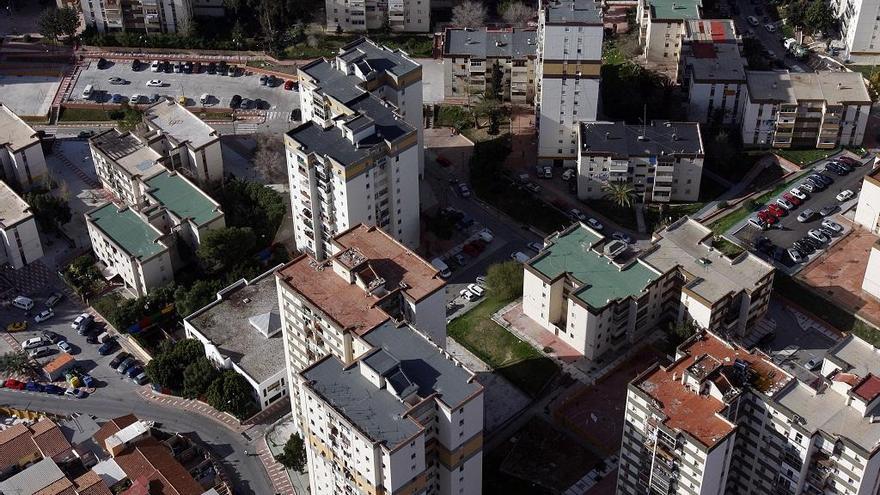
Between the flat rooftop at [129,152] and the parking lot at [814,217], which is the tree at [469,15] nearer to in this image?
the flat rooftop at [129,152]

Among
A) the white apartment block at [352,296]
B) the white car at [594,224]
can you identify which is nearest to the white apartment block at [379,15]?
the white car at [594,224]

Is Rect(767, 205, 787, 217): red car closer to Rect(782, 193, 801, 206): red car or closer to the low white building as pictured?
Rect(782, 193, 801, 206): red car

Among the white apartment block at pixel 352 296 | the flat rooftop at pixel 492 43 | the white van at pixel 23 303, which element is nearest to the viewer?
the white apartment block at pixel 352 296

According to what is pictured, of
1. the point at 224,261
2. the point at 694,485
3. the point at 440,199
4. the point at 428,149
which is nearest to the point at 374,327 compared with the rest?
the point at 694,485

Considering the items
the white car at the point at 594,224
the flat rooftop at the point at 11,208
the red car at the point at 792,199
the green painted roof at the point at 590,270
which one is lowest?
the white car at the point at 594,224

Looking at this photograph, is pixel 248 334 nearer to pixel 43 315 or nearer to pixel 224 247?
pixel 224 247

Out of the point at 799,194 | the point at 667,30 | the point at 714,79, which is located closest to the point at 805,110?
the point at 714,79
